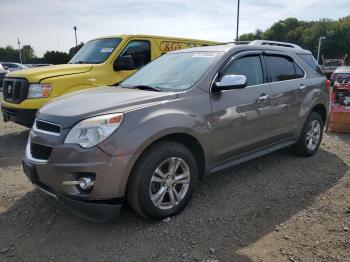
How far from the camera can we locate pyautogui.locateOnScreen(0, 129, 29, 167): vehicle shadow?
18.2 feet

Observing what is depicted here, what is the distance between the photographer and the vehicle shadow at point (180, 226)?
3.08 m

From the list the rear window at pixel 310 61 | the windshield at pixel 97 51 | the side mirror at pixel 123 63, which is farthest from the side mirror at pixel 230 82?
the windshield at pixel 97 51

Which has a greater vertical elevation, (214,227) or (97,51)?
(97,51)

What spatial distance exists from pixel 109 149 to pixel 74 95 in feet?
4.23

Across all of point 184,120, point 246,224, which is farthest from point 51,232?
point 246,224

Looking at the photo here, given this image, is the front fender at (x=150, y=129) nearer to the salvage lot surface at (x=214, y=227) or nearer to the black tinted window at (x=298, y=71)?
the salvage lot surface at (x=214, y=227)

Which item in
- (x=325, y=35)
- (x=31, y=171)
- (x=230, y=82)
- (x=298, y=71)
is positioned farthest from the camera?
(x=325, y=35)

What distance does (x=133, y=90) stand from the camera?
13.0ft

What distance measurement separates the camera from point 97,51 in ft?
24.2

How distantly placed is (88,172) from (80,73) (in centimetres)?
398

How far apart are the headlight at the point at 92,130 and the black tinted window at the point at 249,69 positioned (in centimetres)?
169

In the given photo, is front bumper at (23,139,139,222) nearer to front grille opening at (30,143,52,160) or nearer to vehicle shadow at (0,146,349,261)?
front grille opening at (30,143,52,160)

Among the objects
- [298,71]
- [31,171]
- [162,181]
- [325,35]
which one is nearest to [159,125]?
[162,181]

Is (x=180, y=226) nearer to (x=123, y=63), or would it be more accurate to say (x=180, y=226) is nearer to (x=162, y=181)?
(x=162, y=181)
